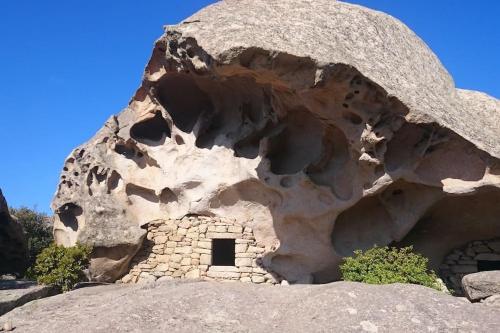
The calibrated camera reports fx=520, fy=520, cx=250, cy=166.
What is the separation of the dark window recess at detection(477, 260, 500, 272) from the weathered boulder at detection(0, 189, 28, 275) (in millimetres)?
12595

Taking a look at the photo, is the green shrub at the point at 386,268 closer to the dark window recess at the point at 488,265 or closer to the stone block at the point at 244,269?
the stone block at the point at 244,269

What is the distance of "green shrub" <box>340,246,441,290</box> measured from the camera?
11438 millimetres

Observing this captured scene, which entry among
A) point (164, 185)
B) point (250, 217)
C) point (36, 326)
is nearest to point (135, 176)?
point (164, 185)

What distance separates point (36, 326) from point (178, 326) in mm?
2297

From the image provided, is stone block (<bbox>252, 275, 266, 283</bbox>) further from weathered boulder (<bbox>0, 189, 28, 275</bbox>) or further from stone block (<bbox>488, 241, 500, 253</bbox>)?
weathered boulder (<bbox>0, 189, 28, 275</bbox>)

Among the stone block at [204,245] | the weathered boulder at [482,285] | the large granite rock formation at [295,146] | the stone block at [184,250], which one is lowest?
the weathered boulder at [482,285]

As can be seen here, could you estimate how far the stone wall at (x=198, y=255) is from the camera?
13.2m

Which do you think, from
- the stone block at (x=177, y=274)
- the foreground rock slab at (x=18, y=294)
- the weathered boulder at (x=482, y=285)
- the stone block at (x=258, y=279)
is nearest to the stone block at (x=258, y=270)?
the stone block at (x=258, y=279)

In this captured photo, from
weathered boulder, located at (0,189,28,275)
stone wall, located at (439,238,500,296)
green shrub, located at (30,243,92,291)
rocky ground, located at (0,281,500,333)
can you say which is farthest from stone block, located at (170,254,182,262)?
stone wall, located at (439,238,500,296)

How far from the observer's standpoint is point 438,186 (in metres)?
12.4

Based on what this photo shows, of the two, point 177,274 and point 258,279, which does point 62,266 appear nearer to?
point 177,274

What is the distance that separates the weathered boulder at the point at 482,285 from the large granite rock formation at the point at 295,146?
3.82m

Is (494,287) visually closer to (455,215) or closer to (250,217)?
(455,215)

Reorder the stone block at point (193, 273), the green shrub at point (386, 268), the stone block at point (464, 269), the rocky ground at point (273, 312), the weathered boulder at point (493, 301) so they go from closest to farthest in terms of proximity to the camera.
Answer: the rocky ground at point (273, 312), the weathered boulder at point (493, 301), the green shrub at point (386, 268), the stone block at point (193, 273), the stone block at point (464, 269)
